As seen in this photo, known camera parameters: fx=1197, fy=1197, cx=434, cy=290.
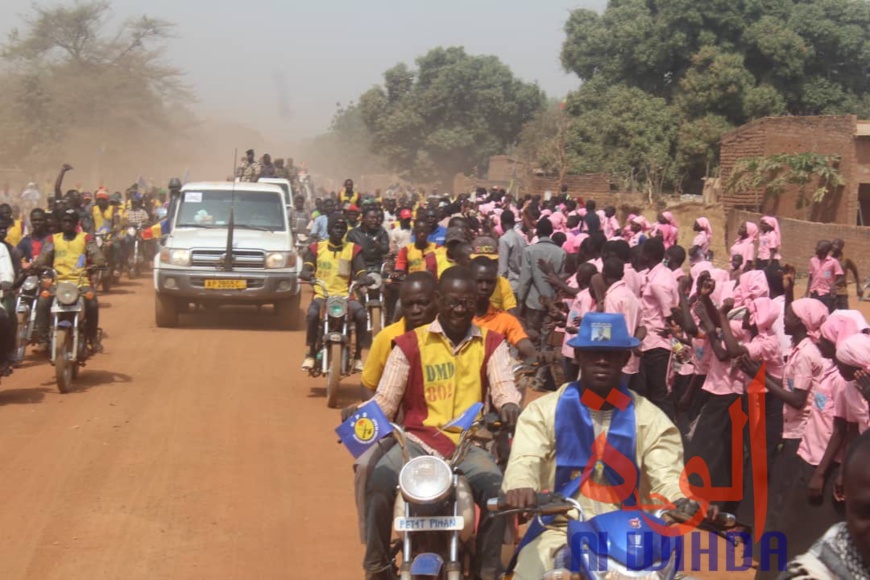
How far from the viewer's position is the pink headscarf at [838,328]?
5.76 m

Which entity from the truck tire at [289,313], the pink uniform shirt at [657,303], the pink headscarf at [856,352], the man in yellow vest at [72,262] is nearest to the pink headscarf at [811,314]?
the pink headscarf at [856,352]

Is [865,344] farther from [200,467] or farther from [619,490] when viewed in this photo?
[200,467]

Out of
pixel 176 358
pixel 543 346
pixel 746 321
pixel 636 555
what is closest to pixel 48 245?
pixel 176 358

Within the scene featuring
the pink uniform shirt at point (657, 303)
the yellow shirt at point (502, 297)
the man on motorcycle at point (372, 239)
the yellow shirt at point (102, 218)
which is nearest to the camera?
the yellow shirt at point (502, 297)

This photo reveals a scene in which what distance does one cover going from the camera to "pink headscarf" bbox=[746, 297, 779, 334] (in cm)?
776

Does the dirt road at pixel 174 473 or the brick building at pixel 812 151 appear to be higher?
the brick building at pixel 812 151

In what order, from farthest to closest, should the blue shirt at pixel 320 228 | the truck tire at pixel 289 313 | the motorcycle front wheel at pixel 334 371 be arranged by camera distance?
the blue shirt at pixel 320 228
the truck tire at pixel 289 313
the motorcycle front wheel at pixel 334 371

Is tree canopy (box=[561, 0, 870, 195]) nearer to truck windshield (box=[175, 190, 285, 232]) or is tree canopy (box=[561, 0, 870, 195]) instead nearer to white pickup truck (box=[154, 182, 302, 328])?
truck windshield (box=[175, 190, 285, 232])

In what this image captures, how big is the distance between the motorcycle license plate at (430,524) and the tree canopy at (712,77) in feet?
98.9

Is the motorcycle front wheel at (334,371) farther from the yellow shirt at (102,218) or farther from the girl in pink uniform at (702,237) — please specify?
the yellow shirt at (102,218)

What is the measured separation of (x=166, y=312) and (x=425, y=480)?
12456 millimetres

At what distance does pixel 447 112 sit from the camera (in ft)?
194

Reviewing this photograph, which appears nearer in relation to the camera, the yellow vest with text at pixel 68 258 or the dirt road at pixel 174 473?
the dirt road at pixel 174 473

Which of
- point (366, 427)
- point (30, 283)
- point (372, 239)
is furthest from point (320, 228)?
point (366, 427)
